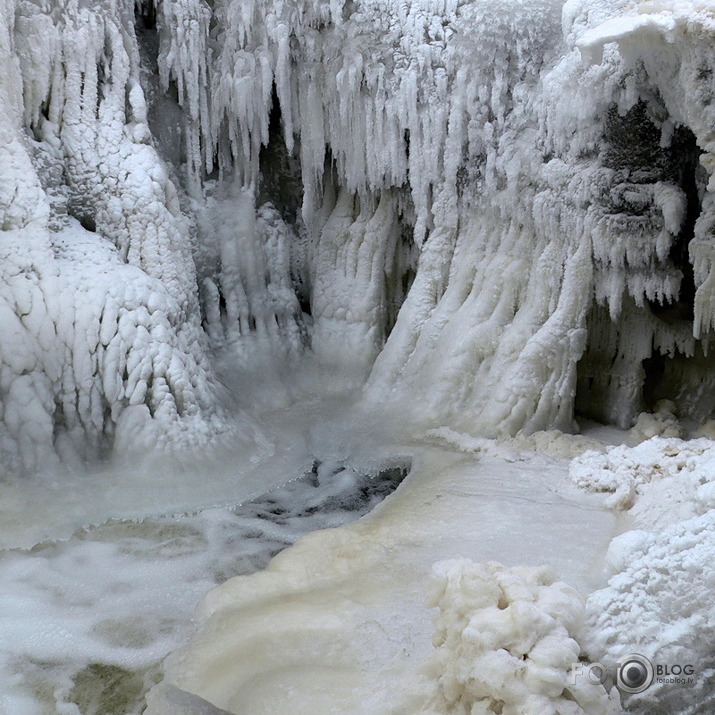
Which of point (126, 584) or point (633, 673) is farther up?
point (633, 673)

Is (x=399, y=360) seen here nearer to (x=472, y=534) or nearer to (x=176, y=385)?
(x=176, y=385)

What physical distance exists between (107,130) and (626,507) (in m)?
4.77

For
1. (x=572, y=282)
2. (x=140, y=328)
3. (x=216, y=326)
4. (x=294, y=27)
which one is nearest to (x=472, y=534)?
(x=572, y=282)

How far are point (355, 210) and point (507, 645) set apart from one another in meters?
5.95

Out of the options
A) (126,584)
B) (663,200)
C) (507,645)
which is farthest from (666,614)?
(663,200)

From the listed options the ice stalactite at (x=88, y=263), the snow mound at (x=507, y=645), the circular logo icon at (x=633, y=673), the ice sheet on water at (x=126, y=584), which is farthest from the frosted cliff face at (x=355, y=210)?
the circular logo icon at (x=633, y=673)

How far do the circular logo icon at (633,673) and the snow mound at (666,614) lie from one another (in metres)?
0.02

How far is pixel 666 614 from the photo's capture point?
229 centimetres

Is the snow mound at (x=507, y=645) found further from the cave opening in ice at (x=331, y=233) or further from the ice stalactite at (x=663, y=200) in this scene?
the ice stalactite at (x=663, y=200)

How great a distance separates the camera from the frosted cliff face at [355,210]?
525cm

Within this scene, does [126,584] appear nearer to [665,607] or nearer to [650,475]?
[665,607]

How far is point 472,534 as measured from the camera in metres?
4.02

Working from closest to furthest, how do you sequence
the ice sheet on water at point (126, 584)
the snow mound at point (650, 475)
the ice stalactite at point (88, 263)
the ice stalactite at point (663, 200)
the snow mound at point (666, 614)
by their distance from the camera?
the snow mound at point (666, 614) < the ice sheet on water at point (126, 584) < the snow mound at point (650, 475) < the ice stalactite at point (663, 200) < the ice stalactite at point (88, 263)

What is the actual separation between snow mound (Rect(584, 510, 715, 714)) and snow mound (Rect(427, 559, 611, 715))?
11 centimetres
